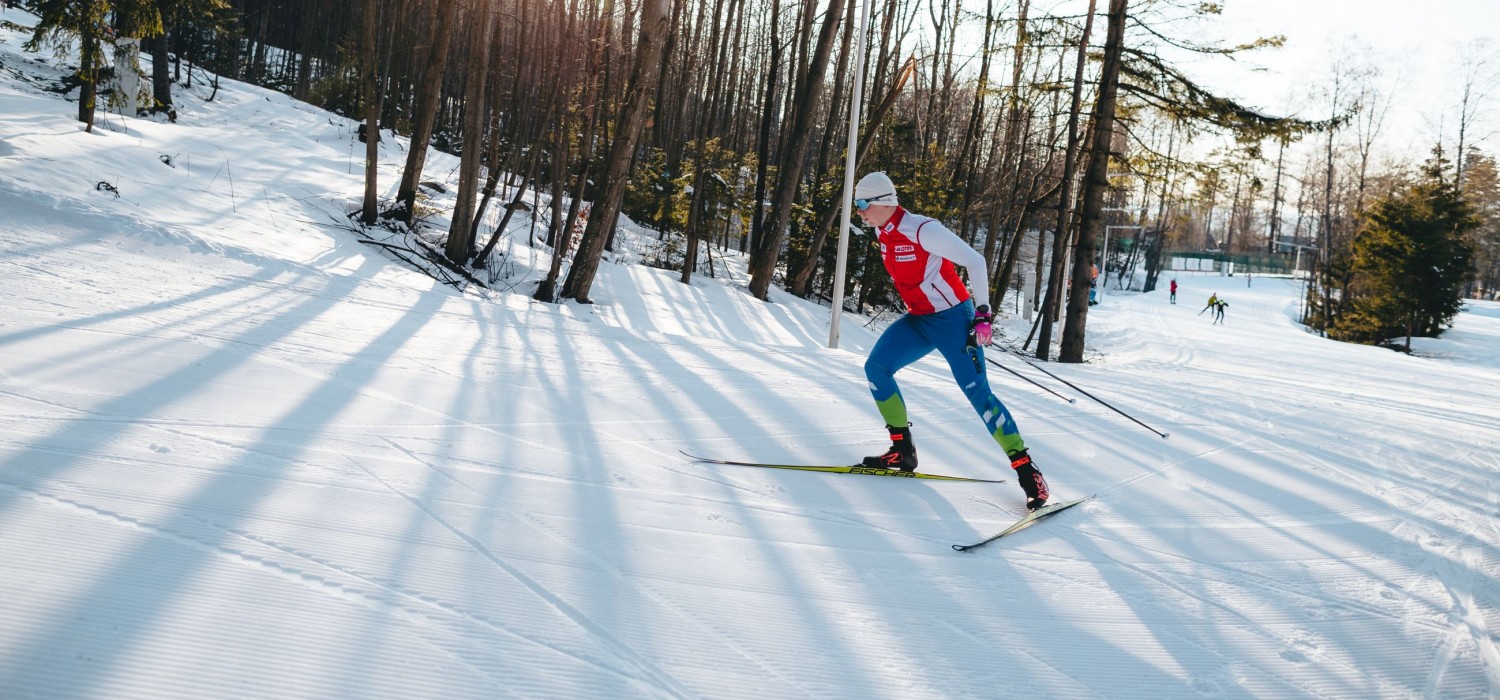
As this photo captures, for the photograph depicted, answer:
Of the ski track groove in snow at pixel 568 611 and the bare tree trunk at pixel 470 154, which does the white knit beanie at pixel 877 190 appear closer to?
the ski track groove in snow at pixel 568 611

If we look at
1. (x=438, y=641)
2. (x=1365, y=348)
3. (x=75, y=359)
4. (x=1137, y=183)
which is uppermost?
(x=1137, y=183)

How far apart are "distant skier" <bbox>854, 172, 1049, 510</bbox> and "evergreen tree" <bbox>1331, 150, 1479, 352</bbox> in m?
35.0

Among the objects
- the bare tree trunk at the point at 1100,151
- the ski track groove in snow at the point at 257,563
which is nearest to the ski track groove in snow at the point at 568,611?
the ski track groove in snow at the point at 257,563

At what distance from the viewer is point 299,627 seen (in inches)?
99.3

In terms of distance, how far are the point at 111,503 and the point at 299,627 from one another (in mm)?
1182

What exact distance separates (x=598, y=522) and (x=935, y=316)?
2.32 metres

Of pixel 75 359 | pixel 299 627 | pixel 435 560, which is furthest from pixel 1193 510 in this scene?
pixel 75 359

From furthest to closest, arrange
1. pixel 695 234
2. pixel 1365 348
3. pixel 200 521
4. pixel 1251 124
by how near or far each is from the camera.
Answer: pixel 1365 348, pixel 695 234, pixel 1251 124, pixel 200 521

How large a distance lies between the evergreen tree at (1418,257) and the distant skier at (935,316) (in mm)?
35021

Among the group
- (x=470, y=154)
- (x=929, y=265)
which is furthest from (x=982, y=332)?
(x=470, y=154)

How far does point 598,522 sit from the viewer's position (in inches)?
145

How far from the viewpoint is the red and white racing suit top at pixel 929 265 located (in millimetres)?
4723

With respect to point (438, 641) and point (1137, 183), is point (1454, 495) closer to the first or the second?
point (438, 641)

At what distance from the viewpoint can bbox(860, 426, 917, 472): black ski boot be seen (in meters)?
5.09
